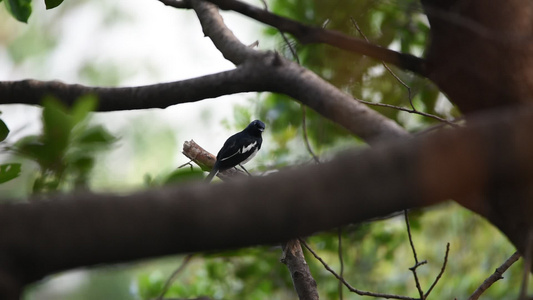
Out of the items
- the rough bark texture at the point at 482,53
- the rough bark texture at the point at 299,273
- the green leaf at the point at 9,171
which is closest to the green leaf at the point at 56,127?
the green leaf at the point at 9,171

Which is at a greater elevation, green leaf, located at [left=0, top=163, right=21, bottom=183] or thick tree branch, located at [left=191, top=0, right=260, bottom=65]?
thick tree branch, located at [left=191, top=0, right=260, bottom=65]

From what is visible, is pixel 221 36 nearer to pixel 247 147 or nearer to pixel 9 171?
pixel 9 171

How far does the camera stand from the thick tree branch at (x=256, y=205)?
31.6 inches

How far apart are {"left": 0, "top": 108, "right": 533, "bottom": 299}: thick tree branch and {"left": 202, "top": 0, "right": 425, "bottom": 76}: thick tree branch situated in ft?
1.22

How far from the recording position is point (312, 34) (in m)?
1.15

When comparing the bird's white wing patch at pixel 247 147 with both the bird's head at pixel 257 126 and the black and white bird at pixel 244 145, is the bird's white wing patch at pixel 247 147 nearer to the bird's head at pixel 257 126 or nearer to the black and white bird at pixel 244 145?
the black and white bird at pixel 244 145

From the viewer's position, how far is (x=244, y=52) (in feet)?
4.61

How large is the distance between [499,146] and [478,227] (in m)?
4.89

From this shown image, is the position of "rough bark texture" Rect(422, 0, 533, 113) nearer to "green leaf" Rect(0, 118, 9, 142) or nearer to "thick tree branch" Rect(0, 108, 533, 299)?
"thick tree branch" Rect(0, 108, 533, 299)

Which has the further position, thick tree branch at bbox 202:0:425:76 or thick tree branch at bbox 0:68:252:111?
thick tree branch at bbox 0:68:252:111

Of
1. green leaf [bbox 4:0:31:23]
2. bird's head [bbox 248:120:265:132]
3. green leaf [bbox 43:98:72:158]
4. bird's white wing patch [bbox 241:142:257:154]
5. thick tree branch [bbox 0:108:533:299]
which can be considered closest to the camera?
thick tree branch [bbox 0:108:533:299]

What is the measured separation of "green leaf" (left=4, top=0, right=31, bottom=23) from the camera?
179 centimetres

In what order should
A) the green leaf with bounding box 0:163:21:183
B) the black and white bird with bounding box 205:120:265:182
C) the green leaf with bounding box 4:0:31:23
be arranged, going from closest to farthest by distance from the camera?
1. the green leaf with bounding box 0:163:21:183
2. the green leaf with bounding box 4:0:31:23
3. the black and white bird with bounding box 205:120:265:182

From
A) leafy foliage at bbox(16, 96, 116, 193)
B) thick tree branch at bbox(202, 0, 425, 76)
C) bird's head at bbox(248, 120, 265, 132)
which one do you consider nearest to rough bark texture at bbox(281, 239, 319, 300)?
thick tree branch at bbox(202, 0, 425, 76)
